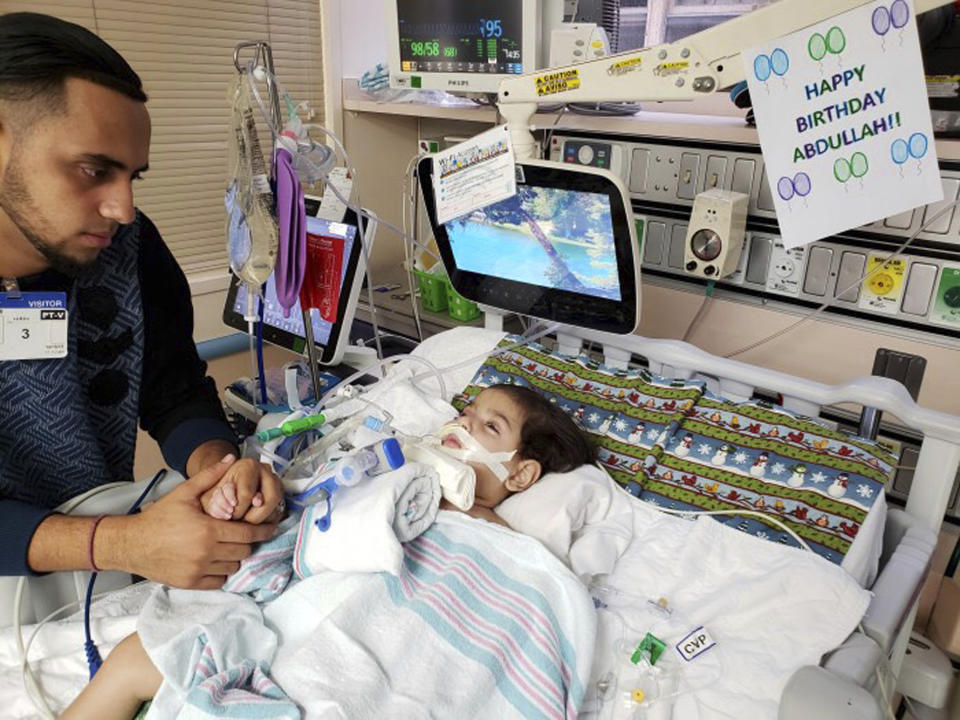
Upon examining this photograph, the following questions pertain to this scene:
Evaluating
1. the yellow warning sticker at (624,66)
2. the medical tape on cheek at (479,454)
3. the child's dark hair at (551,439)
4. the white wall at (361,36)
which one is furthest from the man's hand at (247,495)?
the white wall at (361,36)

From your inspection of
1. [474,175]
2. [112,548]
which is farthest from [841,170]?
[112,548]

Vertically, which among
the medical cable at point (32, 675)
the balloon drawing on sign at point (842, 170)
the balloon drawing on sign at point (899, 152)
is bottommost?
the medical cable at point (32, 675)

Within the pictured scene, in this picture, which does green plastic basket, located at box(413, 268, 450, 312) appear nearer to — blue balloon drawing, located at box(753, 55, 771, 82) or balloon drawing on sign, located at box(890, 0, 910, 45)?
blue balloon drawing, located at box(753, 55, 771, 82)

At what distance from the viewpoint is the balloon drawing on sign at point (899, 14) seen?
0.98 metres

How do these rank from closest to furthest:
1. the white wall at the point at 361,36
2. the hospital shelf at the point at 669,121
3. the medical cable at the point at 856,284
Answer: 1. the medical cable at the point at 856,284
2. the hospital shelf at the point at 669,121
3. the white wall at the point at 361,36

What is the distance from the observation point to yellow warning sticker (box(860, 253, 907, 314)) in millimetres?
1661

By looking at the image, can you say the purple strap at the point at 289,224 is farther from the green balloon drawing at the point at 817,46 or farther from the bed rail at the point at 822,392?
the green balloon drawing at the point at 817,46

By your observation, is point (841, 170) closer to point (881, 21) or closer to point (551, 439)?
point (881, 21)

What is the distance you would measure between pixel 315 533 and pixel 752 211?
4.31 ft

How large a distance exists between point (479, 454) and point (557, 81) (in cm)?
71

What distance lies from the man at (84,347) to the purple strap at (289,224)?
0.80 feet

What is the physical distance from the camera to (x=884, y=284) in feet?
5.54

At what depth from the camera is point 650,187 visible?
196cm

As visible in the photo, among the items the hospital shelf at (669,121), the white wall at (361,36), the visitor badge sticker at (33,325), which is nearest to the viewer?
the visitor badge sticker at (33,325)
